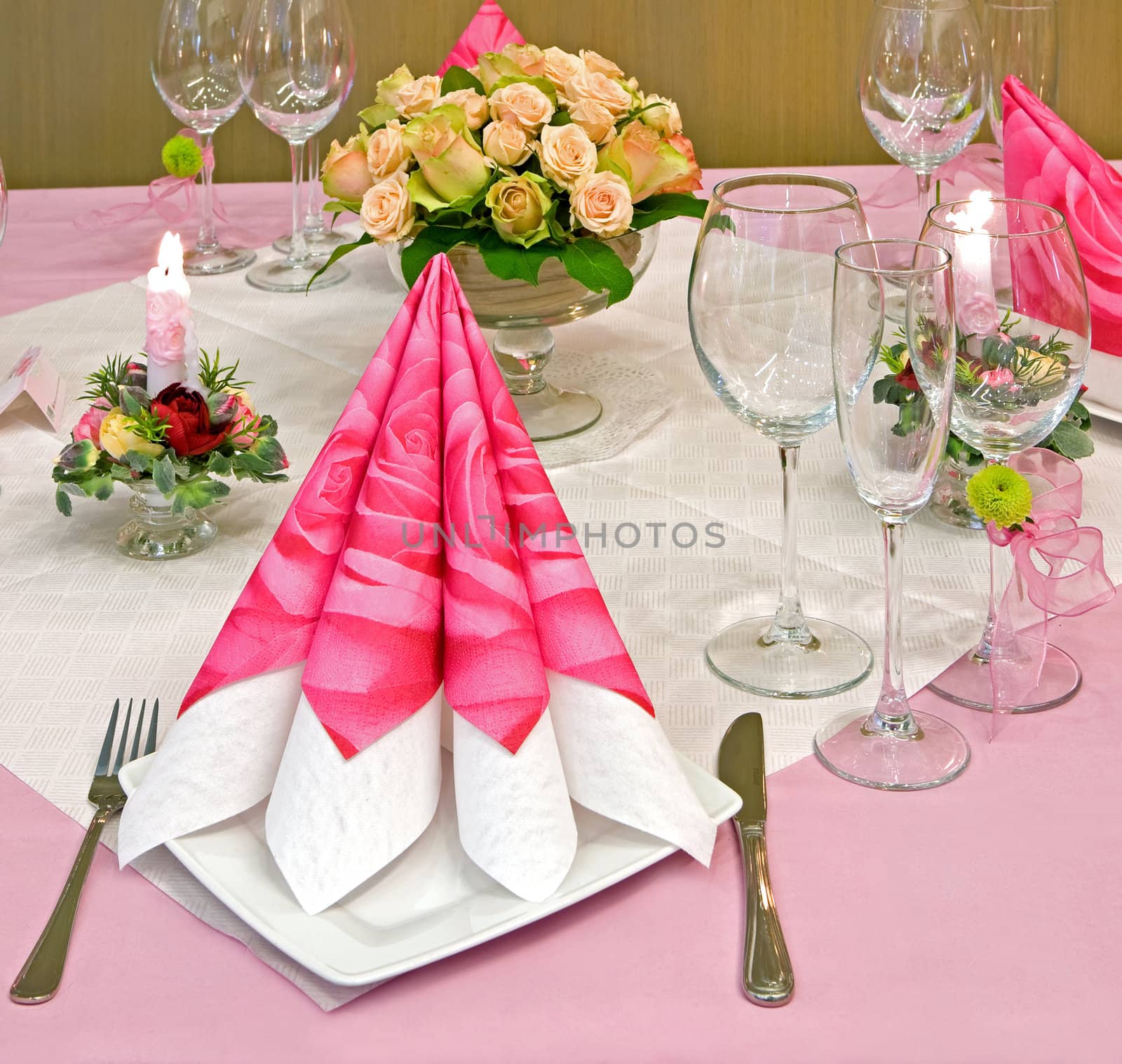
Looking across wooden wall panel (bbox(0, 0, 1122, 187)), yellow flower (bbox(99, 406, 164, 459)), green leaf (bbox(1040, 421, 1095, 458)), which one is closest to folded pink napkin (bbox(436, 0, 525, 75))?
yellow flower (bbox(99, 406, 164, 459))

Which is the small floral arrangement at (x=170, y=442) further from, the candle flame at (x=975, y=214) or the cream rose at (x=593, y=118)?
the candle flame at (x=975, y=214)

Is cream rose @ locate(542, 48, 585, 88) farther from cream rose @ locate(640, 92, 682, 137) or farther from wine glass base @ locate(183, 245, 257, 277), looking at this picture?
wine glass base @ locate(183, 245, 257, 277)

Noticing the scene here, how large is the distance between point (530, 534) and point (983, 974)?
275mm

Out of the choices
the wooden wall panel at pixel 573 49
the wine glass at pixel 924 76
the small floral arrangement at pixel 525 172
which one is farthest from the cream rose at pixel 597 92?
the wooden wall panel at pixel 573 49

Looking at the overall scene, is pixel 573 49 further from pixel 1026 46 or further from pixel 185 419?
pixel 185 419

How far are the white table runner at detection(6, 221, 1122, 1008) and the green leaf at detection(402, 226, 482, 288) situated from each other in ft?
0.56

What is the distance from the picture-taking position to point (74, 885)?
58cm

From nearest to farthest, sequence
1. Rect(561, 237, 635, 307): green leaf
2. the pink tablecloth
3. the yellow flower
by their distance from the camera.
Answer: the pink tablecloth, the yellow flower, Rect(561, 237, 635, 307): green leaf

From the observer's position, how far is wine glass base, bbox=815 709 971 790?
0.66 meters

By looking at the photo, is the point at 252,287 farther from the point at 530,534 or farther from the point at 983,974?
the point at 983,974

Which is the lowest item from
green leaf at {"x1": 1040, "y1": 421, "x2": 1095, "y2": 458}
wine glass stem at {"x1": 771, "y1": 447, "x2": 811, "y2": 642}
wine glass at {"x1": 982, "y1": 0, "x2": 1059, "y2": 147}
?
wine glass stem at {"x1": 771, "y1": 447, "x2": 811, "y2": 642}

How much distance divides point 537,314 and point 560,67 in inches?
7.7

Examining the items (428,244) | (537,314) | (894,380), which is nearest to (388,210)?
(428,244)

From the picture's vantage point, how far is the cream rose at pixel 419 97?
41.1 inches
